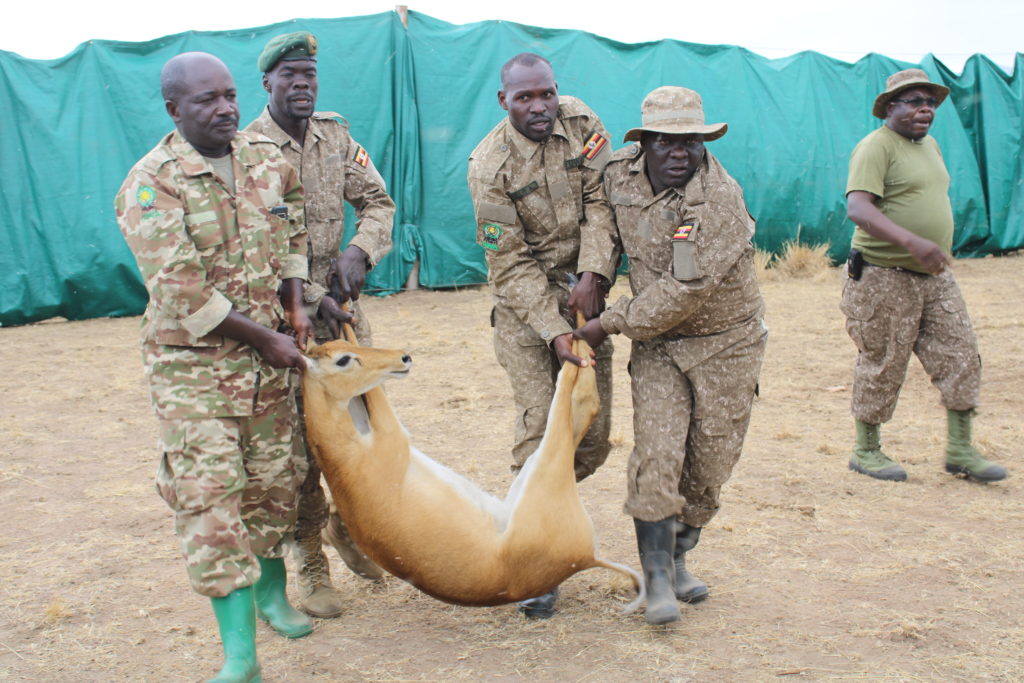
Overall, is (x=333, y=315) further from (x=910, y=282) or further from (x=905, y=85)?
(x=905, y=85)

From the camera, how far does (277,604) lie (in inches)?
142

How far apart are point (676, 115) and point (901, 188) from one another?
2.26 m

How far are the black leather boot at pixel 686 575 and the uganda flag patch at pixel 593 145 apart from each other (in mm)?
1536

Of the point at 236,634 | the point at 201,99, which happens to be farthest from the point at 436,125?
the point at 236,634

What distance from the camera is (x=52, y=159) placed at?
10.2 m

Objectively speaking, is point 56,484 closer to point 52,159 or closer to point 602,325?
point 602,325

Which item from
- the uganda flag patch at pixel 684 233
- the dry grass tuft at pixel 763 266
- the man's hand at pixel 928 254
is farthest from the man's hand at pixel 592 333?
the dry grass tuft at pixel 763 266

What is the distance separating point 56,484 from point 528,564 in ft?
10.9

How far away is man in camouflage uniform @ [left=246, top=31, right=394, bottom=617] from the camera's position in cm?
373

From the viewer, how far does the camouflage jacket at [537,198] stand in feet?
12.5

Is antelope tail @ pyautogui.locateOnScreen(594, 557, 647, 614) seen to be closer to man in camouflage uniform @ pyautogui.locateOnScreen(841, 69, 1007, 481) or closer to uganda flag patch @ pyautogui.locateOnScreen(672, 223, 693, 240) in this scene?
uganda flag patch @ pyautogui.locateOnScreen(672, 223, 693, 240)

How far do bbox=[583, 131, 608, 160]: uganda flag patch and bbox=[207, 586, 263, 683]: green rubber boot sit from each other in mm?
2080

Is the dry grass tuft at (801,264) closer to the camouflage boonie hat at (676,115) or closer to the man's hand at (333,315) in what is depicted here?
the camouflage boonie hat at (676,115)

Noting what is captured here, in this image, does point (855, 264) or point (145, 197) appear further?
point (855, 264)
